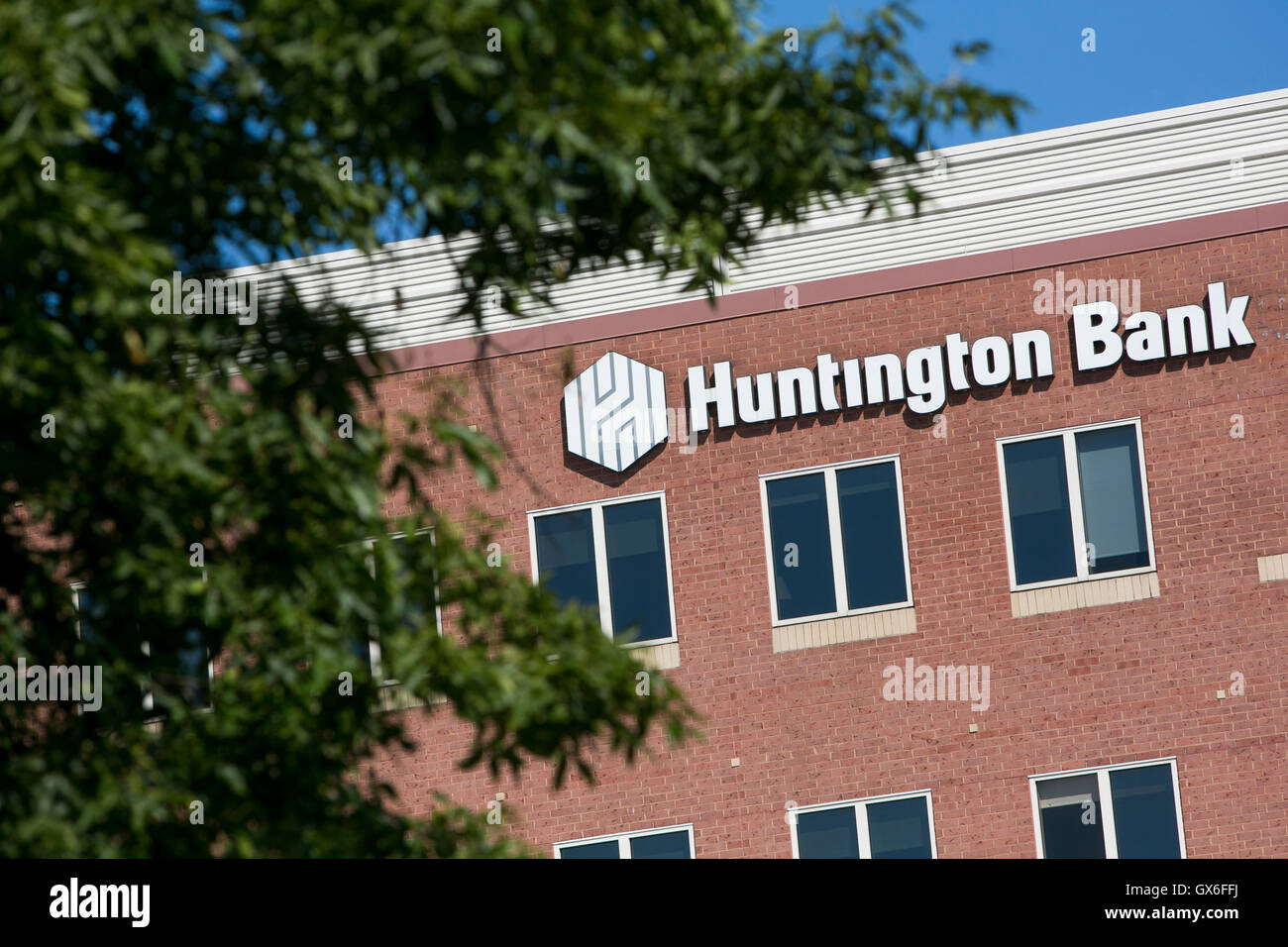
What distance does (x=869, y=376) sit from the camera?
19.7 metres

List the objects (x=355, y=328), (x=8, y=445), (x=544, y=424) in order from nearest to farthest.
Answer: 1. (x=8, y=445)
2. (x=355, y=328)
3. (x=544, y=424)

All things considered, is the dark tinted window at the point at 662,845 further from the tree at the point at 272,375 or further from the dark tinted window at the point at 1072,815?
the tree at the point at 272,375

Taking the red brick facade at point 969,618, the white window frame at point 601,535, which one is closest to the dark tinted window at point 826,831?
Answer: the red brick facade at point 969,618

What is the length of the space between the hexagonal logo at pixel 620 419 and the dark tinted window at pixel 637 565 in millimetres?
639

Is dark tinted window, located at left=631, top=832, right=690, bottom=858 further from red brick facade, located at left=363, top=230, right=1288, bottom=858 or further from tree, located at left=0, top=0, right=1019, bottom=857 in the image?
tree, located at left=0, top=0, right=1019, bottom=857

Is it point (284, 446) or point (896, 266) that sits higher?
point (896, 266)

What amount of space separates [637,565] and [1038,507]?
202 inches

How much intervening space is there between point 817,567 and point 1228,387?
5.47 meters

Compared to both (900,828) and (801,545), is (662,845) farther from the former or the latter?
(801,545)

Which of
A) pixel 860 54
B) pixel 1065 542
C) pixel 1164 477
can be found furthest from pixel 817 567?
pixel 860 54

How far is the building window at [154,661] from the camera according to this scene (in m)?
6.20

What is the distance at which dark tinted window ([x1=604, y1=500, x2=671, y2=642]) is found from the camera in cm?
2005

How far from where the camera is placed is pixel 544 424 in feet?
67.3
